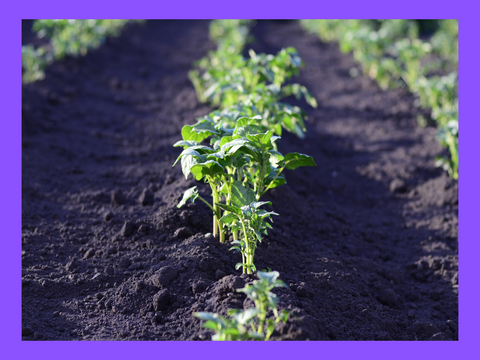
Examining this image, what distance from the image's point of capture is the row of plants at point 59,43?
25.3 ft

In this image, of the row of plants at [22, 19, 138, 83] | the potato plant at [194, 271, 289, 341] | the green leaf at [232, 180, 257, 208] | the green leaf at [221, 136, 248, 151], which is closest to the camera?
the potato plant at [194, 271, 289, 341]

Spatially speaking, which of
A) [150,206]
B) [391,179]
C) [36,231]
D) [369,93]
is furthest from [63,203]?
[369,93]

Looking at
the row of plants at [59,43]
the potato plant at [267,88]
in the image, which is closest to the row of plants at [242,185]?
the potato plant at [267,88]

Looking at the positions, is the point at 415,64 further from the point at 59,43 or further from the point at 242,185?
the point at 242,185

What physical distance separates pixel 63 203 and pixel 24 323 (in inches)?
71.1

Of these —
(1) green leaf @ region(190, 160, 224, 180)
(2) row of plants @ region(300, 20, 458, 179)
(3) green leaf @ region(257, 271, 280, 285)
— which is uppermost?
(2) row of plants @ region(300, 20, 458, 179)

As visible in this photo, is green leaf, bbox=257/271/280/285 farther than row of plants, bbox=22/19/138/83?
No

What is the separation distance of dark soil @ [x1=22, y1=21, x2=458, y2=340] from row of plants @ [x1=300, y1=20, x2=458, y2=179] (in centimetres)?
35

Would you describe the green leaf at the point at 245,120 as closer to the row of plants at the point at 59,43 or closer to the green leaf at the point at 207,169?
the green leaf at the point at 207,169

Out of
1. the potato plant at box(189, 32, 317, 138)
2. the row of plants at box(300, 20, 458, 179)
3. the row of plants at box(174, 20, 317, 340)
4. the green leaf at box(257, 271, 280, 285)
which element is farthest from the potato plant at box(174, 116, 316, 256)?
the row of plants at box(300, 20, 458, 179)

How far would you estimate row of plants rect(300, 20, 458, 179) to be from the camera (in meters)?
5.75

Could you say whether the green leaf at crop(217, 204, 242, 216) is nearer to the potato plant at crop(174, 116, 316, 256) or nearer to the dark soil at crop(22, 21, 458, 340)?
the potato plant at crop(174, 116, 316, 256)

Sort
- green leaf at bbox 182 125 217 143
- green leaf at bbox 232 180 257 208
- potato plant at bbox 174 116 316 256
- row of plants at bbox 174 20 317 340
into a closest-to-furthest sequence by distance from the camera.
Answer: row of plants at bbox 174 20 317 340
potato plant at bbox 174 116 316 256
green leaf at bbox 232 180 257 208
green leaf at bbox 182 125 217 143

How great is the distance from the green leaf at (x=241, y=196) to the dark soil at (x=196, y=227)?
45cm
